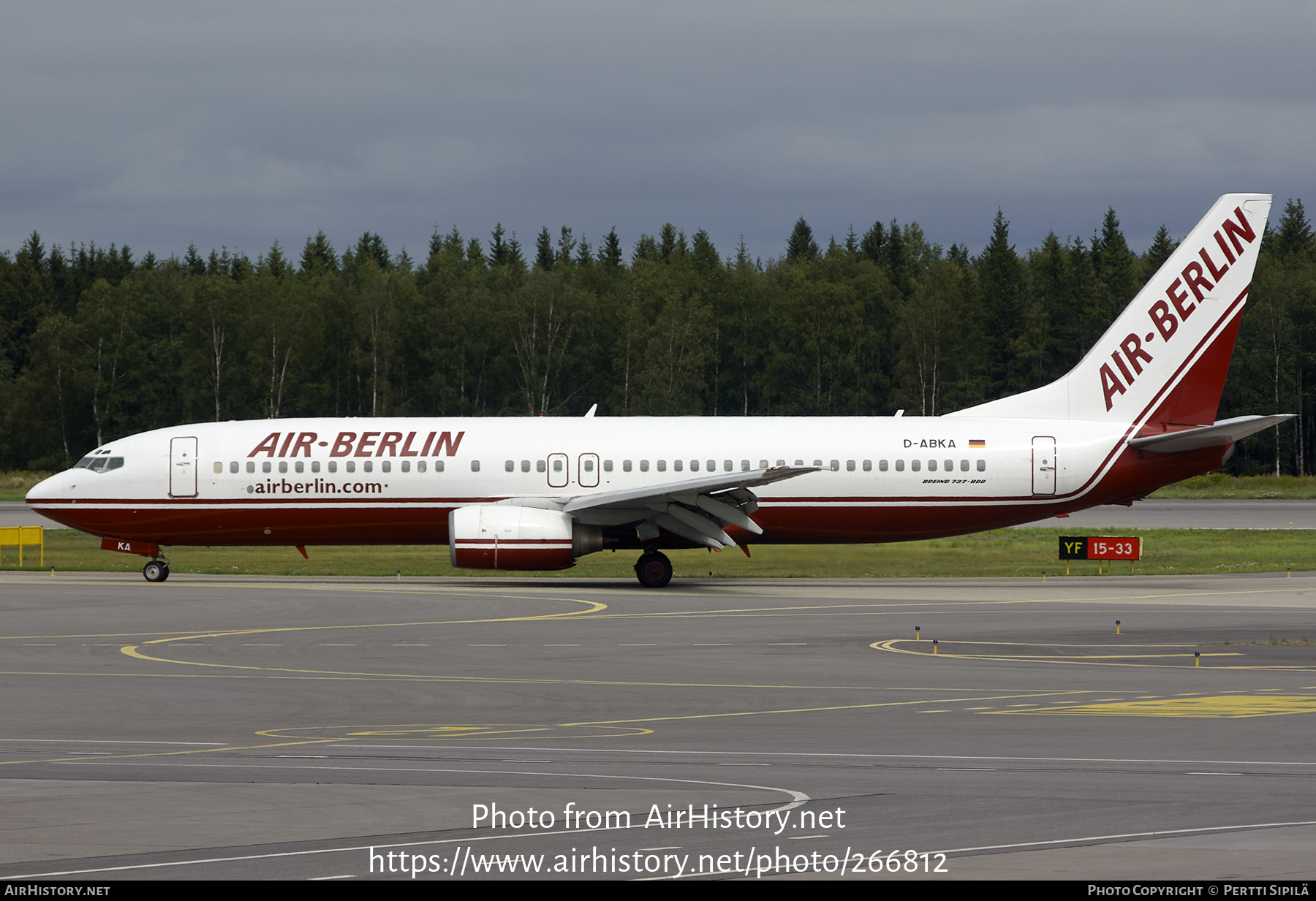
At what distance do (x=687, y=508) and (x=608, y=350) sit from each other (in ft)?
255

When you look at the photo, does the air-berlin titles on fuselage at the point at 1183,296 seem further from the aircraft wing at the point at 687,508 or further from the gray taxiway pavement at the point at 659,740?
the gray taxiway pavement at the point at 659,740

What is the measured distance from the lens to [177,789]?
13391 mm

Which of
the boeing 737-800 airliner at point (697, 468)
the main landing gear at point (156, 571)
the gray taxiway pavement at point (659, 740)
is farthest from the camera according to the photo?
the main landing gear at point (156, 571)

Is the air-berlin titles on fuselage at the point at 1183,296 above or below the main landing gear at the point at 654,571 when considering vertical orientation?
above

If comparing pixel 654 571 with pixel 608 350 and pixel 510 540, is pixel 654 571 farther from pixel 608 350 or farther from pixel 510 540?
pixel 608 350

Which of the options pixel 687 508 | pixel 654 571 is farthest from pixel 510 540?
pixel 687 508

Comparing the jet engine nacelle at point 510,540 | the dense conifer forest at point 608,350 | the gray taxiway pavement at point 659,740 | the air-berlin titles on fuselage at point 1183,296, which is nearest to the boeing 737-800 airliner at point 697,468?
the air-berlin titles on fuselage at point 1183,296

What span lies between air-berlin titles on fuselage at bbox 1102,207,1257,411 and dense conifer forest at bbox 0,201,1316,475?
63.0 m

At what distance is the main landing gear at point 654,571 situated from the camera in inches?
1529

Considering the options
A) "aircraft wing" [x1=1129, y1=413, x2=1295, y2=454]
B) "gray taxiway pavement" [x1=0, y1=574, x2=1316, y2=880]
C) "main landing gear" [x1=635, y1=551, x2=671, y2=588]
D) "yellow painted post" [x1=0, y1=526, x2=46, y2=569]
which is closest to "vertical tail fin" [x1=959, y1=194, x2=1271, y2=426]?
"aircraft wing" [x1=1129, y1=413, x2=1295, y2=454]

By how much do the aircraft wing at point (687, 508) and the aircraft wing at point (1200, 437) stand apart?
9.35m

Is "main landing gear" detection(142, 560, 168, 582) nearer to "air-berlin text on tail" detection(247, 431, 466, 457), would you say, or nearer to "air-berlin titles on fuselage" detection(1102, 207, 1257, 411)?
"air-berlin text on tail" detection(247, 431, 466, 457)

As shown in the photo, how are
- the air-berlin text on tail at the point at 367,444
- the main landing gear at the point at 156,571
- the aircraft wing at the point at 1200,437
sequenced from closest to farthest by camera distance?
the aircraft wing at the point at 1200,437 < the air-berlin text on tail at the point at 367,444 < the main landing gear at the point at 156,571

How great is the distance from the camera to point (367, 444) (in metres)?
39.9
